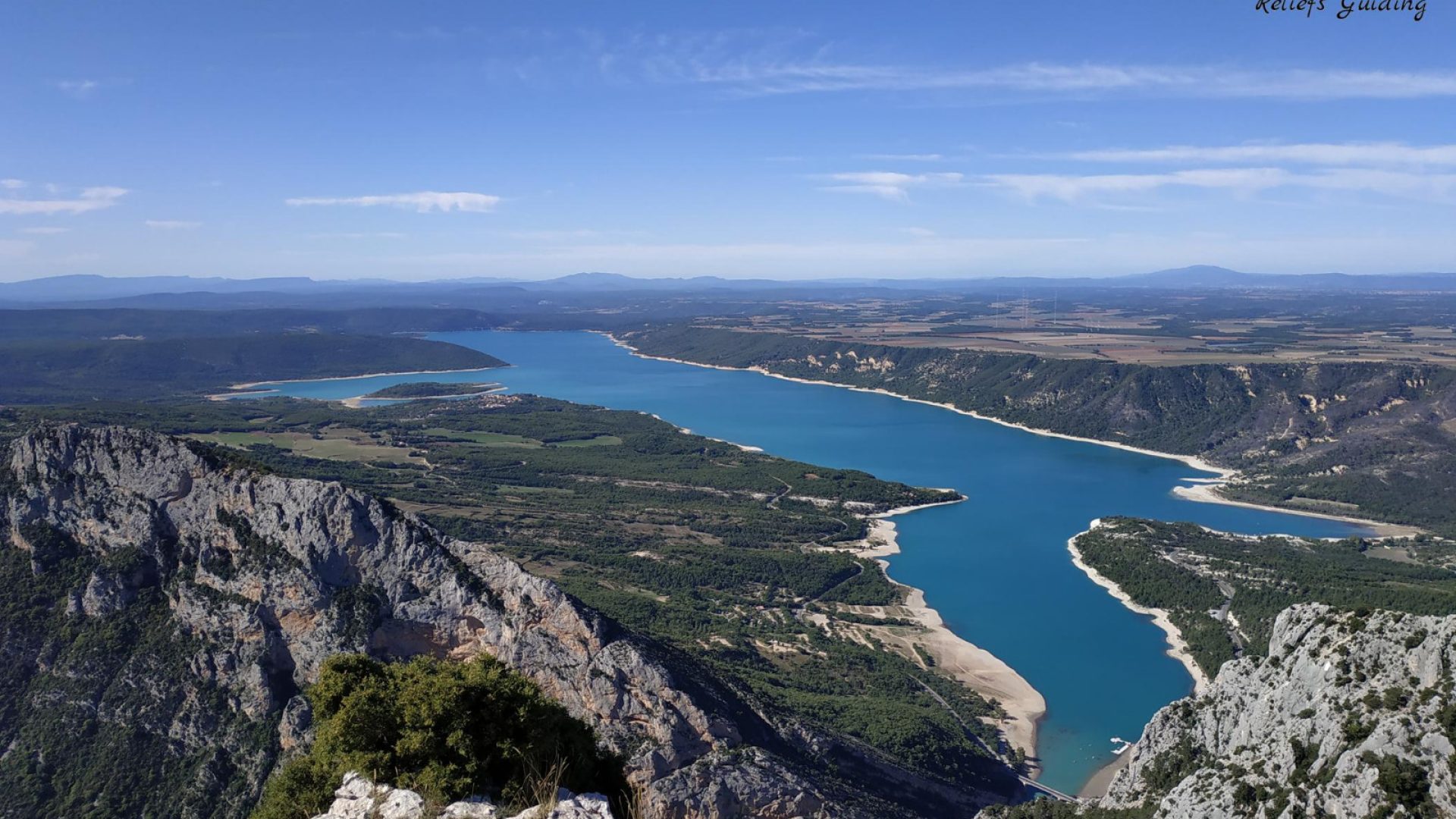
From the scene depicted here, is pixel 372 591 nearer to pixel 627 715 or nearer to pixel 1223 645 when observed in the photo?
pixel 627 715

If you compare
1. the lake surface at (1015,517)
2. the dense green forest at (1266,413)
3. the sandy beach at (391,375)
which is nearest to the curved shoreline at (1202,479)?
Result: the dense green forest at (1266,413)

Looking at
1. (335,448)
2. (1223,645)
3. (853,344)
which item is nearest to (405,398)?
(335,448)

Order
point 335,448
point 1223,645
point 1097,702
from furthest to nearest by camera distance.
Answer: point 335,448
point 1223,645
point 1097,702

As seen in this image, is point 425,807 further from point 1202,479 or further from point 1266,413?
point 1266,413

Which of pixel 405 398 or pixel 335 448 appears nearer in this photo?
pixel 335 448

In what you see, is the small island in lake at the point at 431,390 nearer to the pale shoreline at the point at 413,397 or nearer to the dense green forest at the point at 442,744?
the pale shoreline at the point at 413,397

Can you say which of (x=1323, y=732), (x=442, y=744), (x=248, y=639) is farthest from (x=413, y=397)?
(x=1323, y=732)

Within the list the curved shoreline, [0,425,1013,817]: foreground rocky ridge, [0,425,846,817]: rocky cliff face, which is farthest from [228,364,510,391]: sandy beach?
[0,425,1013,817]: foreground rocky ridge
